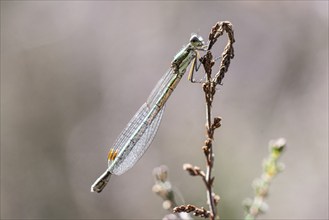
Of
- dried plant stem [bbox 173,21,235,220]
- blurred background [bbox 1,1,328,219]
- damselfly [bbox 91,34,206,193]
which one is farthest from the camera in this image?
blurred background [bbox 1,1,328,219]

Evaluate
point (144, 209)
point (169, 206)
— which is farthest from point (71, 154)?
point (169, 206)

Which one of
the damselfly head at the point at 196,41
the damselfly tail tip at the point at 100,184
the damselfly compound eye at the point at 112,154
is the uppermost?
the damselfly head at the point at 196,41

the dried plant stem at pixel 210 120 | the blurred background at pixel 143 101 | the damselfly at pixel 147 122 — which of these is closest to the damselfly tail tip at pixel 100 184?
the damselfly at pixel 147 122

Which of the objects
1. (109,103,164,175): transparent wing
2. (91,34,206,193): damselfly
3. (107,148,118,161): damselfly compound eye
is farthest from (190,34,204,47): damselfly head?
(107,148,118,161): damselfly compound eye

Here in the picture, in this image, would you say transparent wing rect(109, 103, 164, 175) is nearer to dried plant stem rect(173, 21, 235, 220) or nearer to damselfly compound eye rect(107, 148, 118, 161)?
damselfly compound eye rect(107, 148, 118, 161)

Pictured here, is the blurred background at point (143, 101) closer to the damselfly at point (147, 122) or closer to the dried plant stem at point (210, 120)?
the damselfly at point (147, 122)

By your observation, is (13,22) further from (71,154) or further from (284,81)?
(284,81)

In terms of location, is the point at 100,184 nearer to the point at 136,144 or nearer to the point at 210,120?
the point at 136,144
